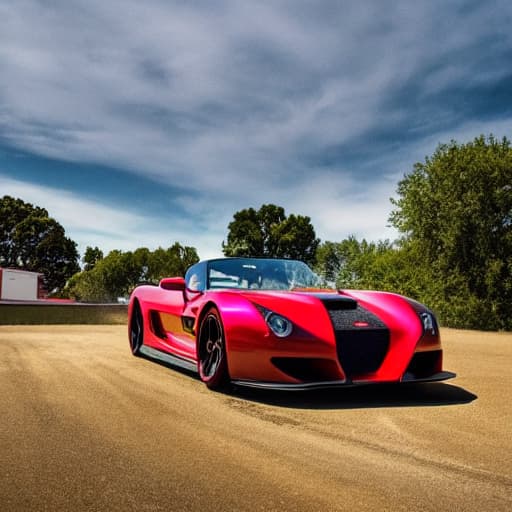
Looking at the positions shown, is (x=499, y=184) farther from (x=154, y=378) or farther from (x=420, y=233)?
(x=154, y=378)

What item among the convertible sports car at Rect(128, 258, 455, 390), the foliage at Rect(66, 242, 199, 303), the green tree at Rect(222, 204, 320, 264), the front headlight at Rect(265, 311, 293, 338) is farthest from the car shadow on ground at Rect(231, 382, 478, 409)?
the foliage at Rect(66, 242, 199, 303)

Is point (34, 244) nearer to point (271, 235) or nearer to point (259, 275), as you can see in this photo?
point (271, 235)

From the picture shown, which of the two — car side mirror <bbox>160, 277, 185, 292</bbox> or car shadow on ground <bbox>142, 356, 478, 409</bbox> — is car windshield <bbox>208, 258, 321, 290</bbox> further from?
car shadow on ground <bbox>142, 356, 478, 409</bbox>

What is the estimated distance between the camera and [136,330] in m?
7.91

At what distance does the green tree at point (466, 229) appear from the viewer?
879 inches

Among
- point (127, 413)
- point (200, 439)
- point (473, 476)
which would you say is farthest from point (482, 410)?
point (127, 413)

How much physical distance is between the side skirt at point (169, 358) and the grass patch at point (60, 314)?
10218 millimetres

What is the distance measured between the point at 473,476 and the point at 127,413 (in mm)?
2329

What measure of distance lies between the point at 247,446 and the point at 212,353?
2.02 meters

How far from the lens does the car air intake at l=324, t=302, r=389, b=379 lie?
466cm

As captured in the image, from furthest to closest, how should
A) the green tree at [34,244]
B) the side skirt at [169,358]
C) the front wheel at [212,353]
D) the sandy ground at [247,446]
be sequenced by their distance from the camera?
the green tree at [34,244] < the side skirt at [169,358] < the front wheel at [212,353] < the sandy ground at [247,446]

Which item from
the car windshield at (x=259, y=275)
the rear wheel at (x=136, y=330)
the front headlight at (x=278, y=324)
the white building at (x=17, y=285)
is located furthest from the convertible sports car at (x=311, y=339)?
the white building at (x=17, y=285)

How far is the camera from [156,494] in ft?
8.00

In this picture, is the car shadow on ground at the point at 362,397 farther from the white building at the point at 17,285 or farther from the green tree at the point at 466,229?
the white building at the point at 17,285
